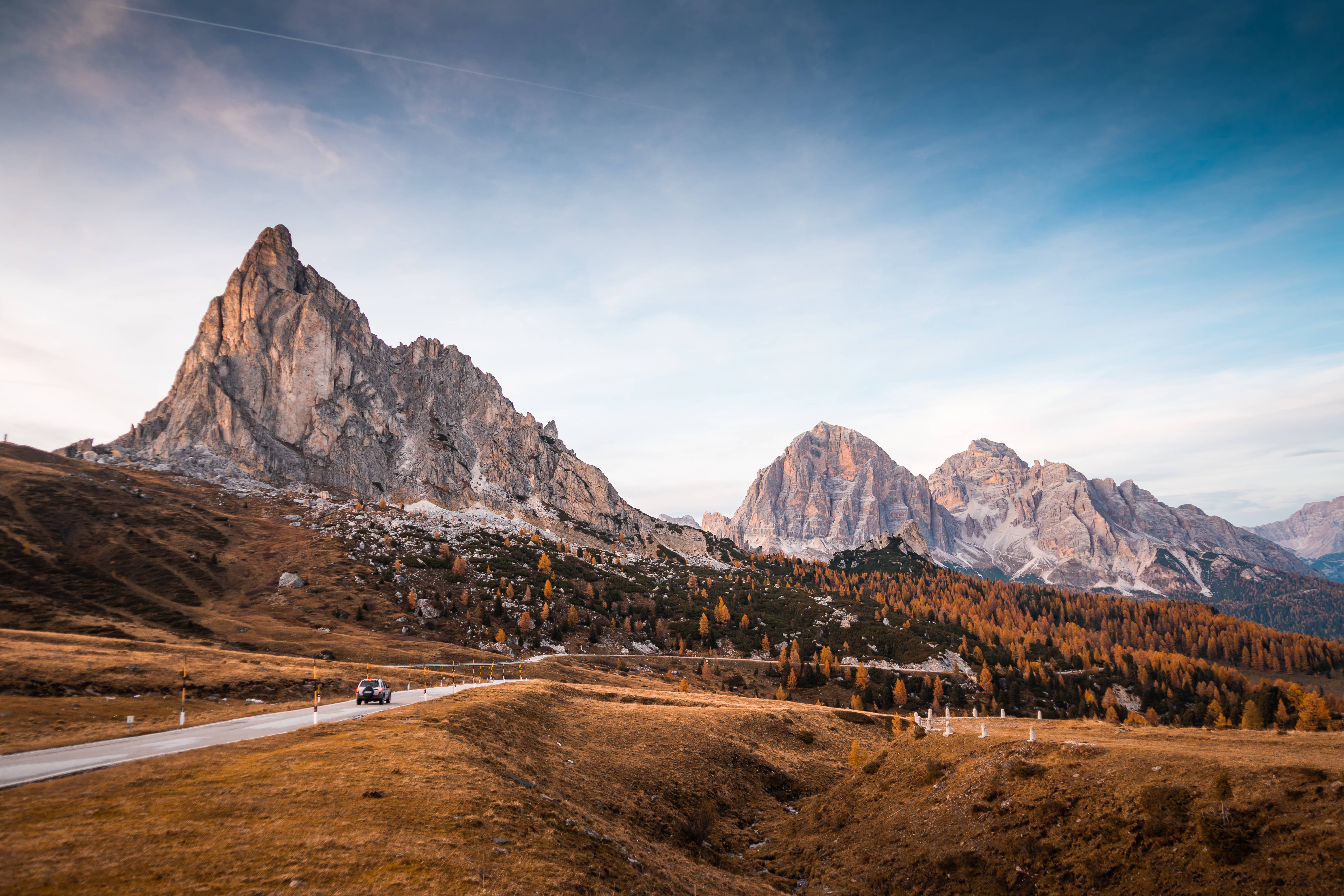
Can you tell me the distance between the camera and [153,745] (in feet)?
91.3

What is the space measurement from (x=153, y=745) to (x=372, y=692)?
786 inches

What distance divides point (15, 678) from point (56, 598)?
9853cm

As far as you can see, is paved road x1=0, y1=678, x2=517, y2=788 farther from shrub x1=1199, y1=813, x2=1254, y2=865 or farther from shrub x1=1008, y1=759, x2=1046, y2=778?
shrub x1=1199, y1=813, x2=1254, y2=865

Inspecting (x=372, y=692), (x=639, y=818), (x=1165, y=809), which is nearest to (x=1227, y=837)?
(x=1165, y=809)

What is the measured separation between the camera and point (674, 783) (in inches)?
1515

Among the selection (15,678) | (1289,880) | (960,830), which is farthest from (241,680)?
(1289,880)

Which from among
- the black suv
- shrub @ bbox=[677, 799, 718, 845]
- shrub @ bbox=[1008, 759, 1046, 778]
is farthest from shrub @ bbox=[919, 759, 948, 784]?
the black suv

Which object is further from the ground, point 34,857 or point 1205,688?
point 34,857

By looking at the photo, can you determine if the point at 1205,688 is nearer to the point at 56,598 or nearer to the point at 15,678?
the point at 15,678

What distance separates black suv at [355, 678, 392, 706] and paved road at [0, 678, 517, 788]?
6.08 feet

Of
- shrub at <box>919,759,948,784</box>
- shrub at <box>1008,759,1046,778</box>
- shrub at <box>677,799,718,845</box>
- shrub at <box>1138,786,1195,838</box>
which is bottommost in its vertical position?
shrub at <box>677,799,718,845</box>

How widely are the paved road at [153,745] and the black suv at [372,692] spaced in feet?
6.08

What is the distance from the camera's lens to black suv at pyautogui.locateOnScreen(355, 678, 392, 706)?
46719 mm

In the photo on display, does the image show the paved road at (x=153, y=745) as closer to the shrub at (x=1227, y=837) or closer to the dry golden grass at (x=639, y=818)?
the dry golden grass at (x=639, y=818)
